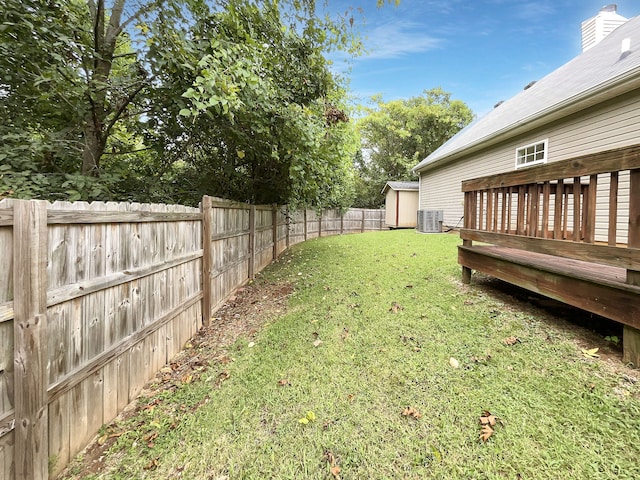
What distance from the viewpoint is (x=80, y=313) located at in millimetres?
1894

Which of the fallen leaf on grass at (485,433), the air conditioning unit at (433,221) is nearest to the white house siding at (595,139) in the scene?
the air conditioning unit at (433,221)

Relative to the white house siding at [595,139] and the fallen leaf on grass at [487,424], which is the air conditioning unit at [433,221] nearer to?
the white house siding at [595,139]

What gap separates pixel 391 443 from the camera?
1861 mm

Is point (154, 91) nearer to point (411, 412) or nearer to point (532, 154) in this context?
point (411, 412)

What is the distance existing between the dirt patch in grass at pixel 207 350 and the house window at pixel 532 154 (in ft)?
25.0

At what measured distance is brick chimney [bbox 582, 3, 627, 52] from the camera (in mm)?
9766

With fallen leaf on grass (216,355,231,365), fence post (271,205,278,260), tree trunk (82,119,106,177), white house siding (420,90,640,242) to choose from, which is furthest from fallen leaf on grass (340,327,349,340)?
white house siding (420,90,640,242)

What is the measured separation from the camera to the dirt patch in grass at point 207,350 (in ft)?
6.25

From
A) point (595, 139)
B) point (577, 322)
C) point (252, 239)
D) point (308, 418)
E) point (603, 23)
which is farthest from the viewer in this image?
point (603, 23)

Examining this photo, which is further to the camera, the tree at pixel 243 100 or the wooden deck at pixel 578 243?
the tree at pixel 243 100

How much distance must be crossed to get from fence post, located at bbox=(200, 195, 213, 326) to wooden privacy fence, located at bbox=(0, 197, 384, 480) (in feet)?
0.50

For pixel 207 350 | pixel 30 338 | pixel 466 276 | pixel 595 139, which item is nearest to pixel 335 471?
pixel 30 338

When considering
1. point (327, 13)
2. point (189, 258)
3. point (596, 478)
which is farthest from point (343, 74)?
point (596, 478)

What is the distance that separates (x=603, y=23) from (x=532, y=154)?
6.68m
